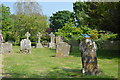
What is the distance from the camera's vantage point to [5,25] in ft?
103

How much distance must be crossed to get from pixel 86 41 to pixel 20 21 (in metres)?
22.0

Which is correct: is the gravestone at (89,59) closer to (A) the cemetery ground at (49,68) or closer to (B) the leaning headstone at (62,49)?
(A) the cemetery ground at (49,68)

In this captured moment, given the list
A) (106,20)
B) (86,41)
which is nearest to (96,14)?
(106,20)

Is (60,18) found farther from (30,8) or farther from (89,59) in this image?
(89,59)

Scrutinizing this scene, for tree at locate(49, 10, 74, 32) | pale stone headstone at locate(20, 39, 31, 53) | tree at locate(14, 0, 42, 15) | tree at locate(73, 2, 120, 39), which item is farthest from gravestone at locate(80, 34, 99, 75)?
tree at locate(49, 10, 74, 32)

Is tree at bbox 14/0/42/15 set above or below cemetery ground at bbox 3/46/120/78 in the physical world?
above

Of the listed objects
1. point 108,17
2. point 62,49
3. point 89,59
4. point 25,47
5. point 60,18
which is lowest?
point 89,59

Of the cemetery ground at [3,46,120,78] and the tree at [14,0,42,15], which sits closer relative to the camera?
the cemetery ground at [3,46,120,78]

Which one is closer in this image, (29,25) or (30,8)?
(29,25)

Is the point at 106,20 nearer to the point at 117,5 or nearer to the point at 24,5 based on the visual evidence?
the point at 117,5

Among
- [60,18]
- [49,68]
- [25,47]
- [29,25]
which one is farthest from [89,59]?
[60,18]

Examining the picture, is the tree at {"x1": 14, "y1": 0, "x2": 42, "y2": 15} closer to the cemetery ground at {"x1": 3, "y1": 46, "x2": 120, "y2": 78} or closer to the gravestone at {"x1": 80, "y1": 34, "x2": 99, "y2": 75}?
the cemetery ground at {"x1": 3, "y1": 46, "x2": 120, "y2": 78}

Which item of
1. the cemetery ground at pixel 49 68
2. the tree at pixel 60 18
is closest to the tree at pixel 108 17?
the cemetery ground at pixel 49 68

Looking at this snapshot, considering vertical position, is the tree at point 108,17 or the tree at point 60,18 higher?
the tree at point 60,18
